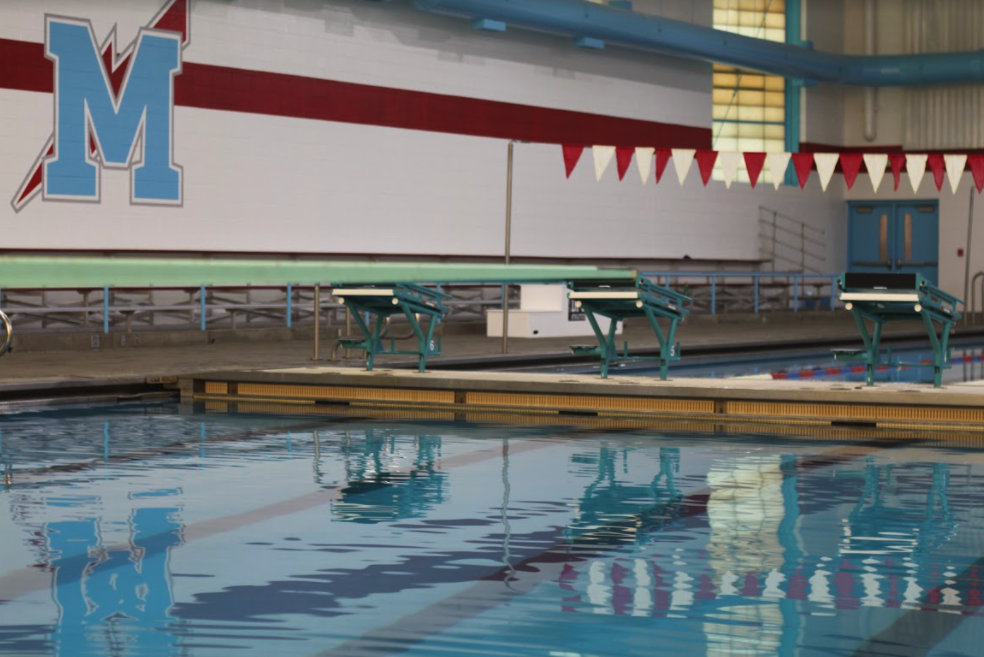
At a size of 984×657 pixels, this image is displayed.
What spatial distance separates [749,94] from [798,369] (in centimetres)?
1247

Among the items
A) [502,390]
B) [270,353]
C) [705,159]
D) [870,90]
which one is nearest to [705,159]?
[705,159]

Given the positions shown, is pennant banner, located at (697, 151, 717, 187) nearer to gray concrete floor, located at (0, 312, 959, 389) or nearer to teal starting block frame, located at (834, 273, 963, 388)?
gray concrete floor, located at (0, 312, 959, 389)

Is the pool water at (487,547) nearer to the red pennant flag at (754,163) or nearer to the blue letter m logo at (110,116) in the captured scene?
the red pennant flag at (754,163)

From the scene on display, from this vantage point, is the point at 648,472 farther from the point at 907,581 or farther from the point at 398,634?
the point at 398,634

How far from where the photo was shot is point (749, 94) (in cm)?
2597

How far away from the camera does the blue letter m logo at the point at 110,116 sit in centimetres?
1584

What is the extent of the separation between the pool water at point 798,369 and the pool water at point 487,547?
5040 mm

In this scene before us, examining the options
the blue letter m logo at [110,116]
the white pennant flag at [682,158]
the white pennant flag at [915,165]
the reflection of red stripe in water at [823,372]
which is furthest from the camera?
the blue letter m logo at [110,116]

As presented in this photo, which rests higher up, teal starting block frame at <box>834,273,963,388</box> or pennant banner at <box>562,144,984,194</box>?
pennant banner at <box>562,144,984,194</box>

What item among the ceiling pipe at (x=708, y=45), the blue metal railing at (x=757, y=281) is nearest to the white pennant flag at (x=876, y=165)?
the ceiling pipe at (x=708, y=45)

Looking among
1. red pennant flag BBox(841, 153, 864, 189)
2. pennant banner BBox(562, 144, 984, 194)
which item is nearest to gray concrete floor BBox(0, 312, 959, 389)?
pennant banner BBox(562, 144, 984, 194)

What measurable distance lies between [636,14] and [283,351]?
8.75 meters

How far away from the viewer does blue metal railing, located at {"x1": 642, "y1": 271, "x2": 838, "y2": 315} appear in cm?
2358

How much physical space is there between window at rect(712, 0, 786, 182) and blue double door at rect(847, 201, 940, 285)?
2.77 m
